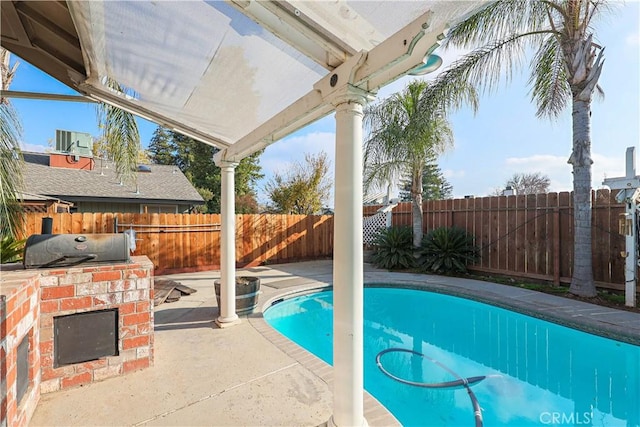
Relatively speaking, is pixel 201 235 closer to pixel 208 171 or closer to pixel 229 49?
pixel 229 49

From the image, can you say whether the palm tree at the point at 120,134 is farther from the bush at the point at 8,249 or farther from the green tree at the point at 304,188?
the green tree at the point at 304,188

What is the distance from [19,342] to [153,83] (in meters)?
2.38

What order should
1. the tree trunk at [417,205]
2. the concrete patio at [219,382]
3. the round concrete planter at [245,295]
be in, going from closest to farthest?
the concrete patio at [219,382] < the round concrete planter at [245,295] < the tree trunk at [417,205]

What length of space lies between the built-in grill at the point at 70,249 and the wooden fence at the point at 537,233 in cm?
829

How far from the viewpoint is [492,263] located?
8.07 m

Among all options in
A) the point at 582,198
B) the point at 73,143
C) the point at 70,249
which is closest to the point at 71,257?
the point at 70,249

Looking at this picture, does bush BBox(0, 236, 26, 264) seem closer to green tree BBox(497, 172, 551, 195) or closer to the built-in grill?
the built-in grill

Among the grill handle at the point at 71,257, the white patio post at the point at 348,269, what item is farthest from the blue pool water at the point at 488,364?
the grill handle at the point at 71,257

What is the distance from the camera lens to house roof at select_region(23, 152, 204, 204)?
11133mm

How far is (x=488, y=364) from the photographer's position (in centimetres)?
402

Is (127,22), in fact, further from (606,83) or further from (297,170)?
(297,170)

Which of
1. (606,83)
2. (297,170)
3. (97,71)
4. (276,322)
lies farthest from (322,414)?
(297,170)

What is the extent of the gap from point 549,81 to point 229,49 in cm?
764

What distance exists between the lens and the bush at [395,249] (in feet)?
30.0
